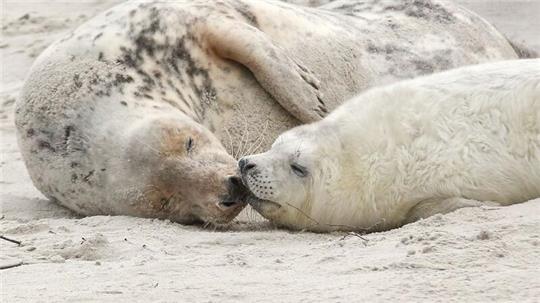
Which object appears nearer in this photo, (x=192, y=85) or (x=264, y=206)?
(x=264, y=206)

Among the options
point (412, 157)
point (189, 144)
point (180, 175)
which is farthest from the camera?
point (189, 144)

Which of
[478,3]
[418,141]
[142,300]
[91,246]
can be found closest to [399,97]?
[418,141]

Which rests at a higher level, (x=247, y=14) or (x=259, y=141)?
(x=247, y=14)

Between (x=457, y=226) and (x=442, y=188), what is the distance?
1.52ft

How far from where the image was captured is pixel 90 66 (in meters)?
5.55

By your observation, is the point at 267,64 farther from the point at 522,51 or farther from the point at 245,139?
the point at 522,51

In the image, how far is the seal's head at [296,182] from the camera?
459 centimetres

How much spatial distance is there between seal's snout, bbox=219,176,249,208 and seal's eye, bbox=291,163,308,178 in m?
0.32

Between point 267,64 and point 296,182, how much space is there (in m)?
1.30

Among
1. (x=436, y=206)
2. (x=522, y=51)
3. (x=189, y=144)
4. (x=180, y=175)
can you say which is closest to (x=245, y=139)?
(x=189, y=144)

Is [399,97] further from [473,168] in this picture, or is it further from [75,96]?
[75,96]

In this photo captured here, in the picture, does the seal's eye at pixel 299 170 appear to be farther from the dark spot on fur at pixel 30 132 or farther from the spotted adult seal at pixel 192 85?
the dark spot on fur at pixel 30 132

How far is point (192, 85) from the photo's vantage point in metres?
5.75

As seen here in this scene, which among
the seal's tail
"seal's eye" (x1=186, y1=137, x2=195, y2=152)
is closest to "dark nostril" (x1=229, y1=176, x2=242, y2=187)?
"seal's eye" (x1=186, y1=137, x2=195, y2=152)
